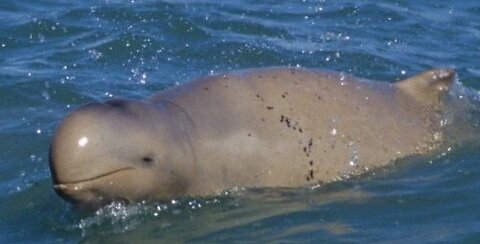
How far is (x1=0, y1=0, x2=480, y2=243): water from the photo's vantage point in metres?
10.1

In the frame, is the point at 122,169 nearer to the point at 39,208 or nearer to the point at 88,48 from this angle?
the point at 39,208

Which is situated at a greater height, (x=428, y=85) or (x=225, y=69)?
→ (x=428, y=85)

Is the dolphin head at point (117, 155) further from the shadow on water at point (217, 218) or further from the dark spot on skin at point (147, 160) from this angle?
the shadow on water at point (217, 218)

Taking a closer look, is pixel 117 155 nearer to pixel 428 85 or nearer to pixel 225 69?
pixel 428 85

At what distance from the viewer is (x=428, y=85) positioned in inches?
459

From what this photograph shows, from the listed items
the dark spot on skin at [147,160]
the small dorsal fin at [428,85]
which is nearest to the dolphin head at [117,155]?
the dark spot on skin at [147,160]

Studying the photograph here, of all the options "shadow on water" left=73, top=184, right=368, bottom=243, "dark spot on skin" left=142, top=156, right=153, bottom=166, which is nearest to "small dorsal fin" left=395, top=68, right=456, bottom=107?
"shadow on water" left=73, top=184, right=368, bottom=243

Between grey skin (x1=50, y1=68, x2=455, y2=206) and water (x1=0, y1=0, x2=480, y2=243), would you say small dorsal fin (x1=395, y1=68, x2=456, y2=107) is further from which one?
water (x1=0, y1=0, x2=480, y2=243)

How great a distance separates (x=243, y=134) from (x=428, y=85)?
1.92 m

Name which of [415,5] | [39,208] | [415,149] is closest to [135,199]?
[39,208]

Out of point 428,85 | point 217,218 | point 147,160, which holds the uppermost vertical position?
point 428,85

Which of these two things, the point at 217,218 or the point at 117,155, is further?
the point at 217,218

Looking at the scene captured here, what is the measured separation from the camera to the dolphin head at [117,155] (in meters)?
9.64

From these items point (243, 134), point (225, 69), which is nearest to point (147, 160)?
point (243, 134)
